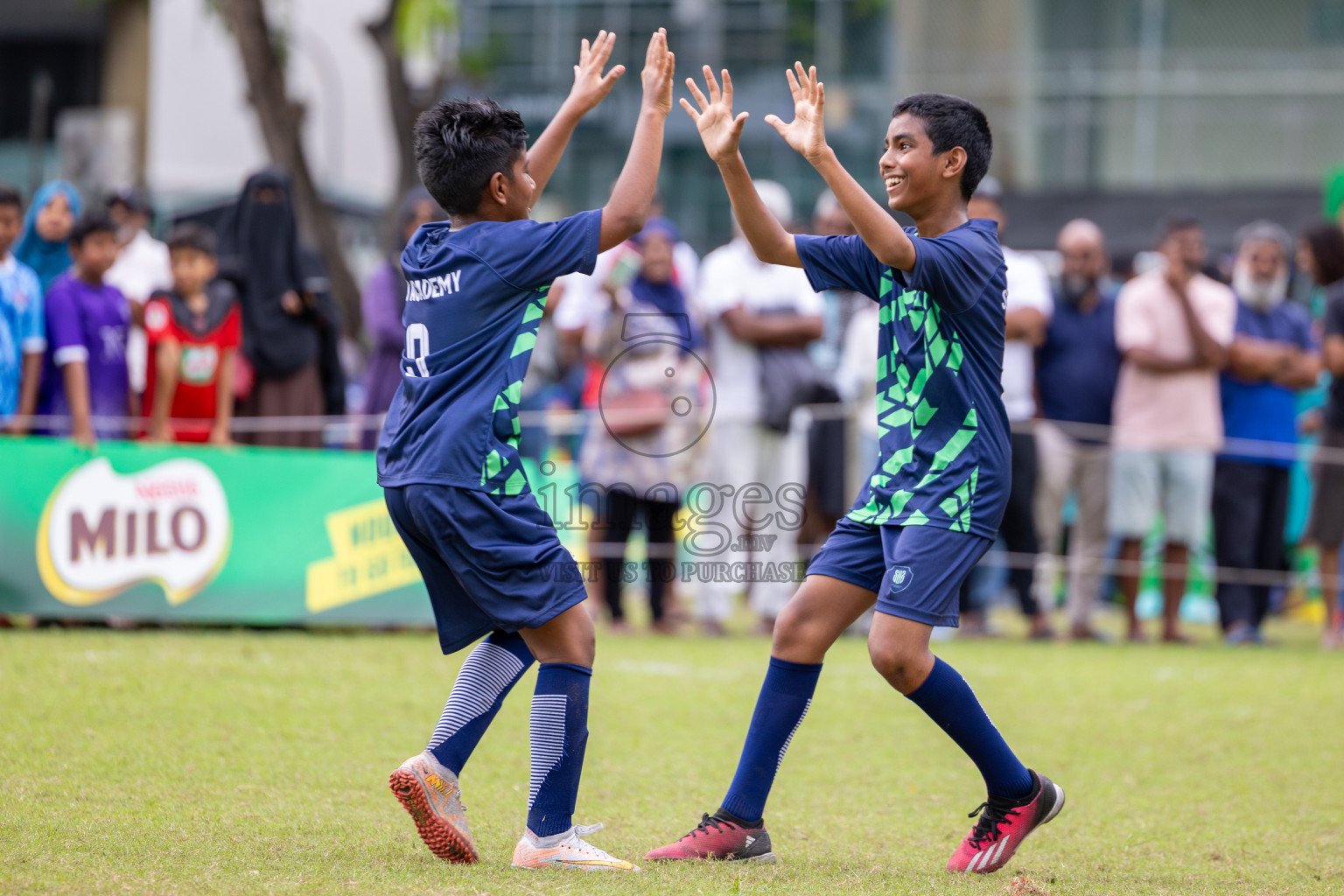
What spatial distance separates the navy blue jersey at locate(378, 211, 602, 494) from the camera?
3.77 metres

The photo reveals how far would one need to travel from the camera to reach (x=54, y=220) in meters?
8.63

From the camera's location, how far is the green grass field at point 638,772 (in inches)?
145

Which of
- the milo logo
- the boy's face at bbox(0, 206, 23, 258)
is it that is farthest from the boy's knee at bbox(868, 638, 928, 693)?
the boy's face at bbox(0, 206, 23, 258)

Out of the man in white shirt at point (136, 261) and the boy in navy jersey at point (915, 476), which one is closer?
the boy in navy jersey at point (915, 476)

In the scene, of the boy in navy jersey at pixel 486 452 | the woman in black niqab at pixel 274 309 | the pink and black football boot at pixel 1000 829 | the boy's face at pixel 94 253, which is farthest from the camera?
the woman in black niqab at pixel 274 309

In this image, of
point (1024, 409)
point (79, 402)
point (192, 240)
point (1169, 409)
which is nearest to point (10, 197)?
point (192, 240)

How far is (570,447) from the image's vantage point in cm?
1246

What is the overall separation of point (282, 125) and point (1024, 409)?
27.4 ft

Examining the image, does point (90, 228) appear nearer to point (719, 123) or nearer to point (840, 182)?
point (719, 123)

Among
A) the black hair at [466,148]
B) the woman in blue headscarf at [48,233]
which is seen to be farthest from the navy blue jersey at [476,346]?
the woman in blue headscarf at [48,233]

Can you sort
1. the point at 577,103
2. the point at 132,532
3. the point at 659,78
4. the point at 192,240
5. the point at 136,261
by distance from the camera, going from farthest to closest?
the point at 136,261, the point at 192,240, the point at 132,532, the point at 577,103, the point at 659,78

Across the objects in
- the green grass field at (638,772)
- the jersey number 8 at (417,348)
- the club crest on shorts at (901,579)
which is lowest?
the green grass field at (638,772)

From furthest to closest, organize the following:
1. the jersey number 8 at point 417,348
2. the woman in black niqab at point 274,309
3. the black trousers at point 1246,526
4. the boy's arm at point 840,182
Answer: the black trousers at point 1246,526 → the woman in black niqab at point 274,309 → the jersey number 8 at point 417,348 → the boy's arm at point 840,182

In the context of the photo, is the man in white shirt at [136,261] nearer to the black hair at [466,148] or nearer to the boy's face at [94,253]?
the boy's face at [94,253]
